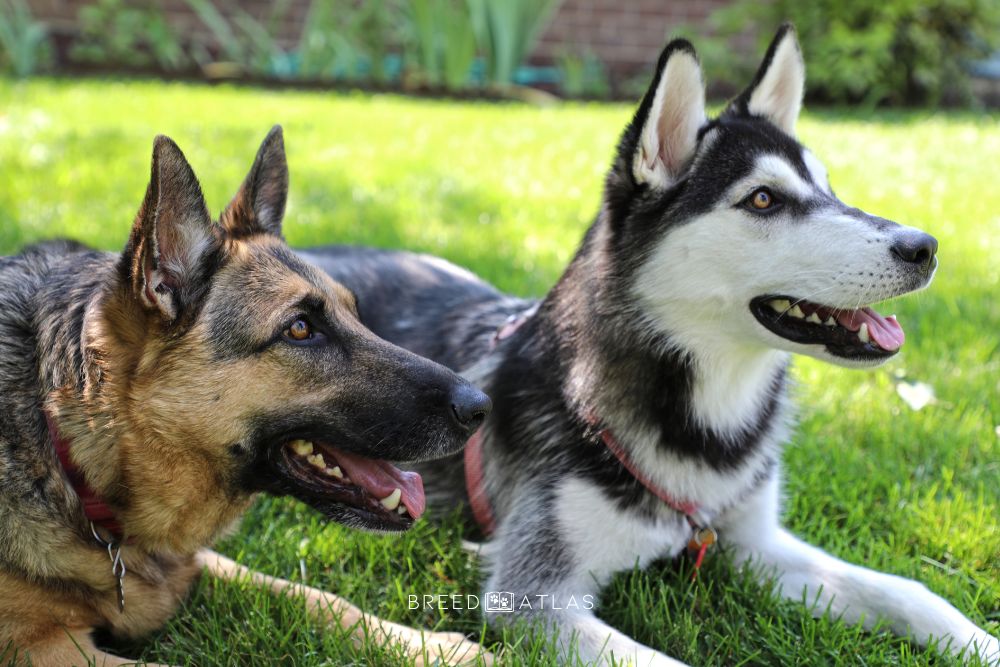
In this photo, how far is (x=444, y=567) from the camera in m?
3.16

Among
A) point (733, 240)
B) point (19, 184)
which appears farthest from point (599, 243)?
point (19, 184)

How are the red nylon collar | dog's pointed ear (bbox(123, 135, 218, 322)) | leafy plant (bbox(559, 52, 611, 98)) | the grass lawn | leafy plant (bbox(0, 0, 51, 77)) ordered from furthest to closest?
leafy plant (bbox(559, 52, 611, 98)), leafy plant (bbox(0, 0, 51, 77)), the red nylon collar, the grass lawn, dog's pointed ear (bbox(123, 135, 218, 322))

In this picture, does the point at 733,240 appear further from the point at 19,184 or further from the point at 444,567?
the point at 19,184

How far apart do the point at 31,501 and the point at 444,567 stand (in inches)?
54.3

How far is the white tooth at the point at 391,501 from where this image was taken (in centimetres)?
262

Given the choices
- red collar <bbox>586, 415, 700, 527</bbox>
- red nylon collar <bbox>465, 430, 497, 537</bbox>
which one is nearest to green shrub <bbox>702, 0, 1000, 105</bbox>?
red nylon collar <bbox>465, 430, 497, 537</bbox>

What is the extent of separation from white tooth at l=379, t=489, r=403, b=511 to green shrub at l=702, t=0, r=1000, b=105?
11908mm

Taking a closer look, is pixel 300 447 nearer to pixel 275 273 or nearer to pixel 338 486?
pixel 338 486

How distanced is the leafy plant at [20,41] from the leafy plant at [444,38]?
5.23 meters

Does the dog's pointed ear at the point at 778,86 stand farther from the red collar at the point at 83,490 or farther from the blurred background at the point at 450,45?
the blurred background at the point at 450,45

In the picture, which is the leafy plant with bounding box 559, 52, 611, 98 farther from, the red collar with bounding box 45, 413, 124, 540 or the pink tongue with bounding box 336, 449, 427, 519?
the red collar with bounding box 45, 413, 124, 540

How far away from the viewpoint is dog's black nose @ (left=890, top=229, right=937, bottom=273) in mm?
2672

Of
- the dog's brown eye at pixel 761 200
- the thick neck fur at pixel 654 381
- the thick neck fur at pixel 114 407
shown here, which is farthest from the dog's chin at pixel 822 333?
the thick neck fur at pixel 114 407

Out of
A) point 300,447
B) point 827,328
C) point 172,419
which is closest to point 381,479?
point 300,447
